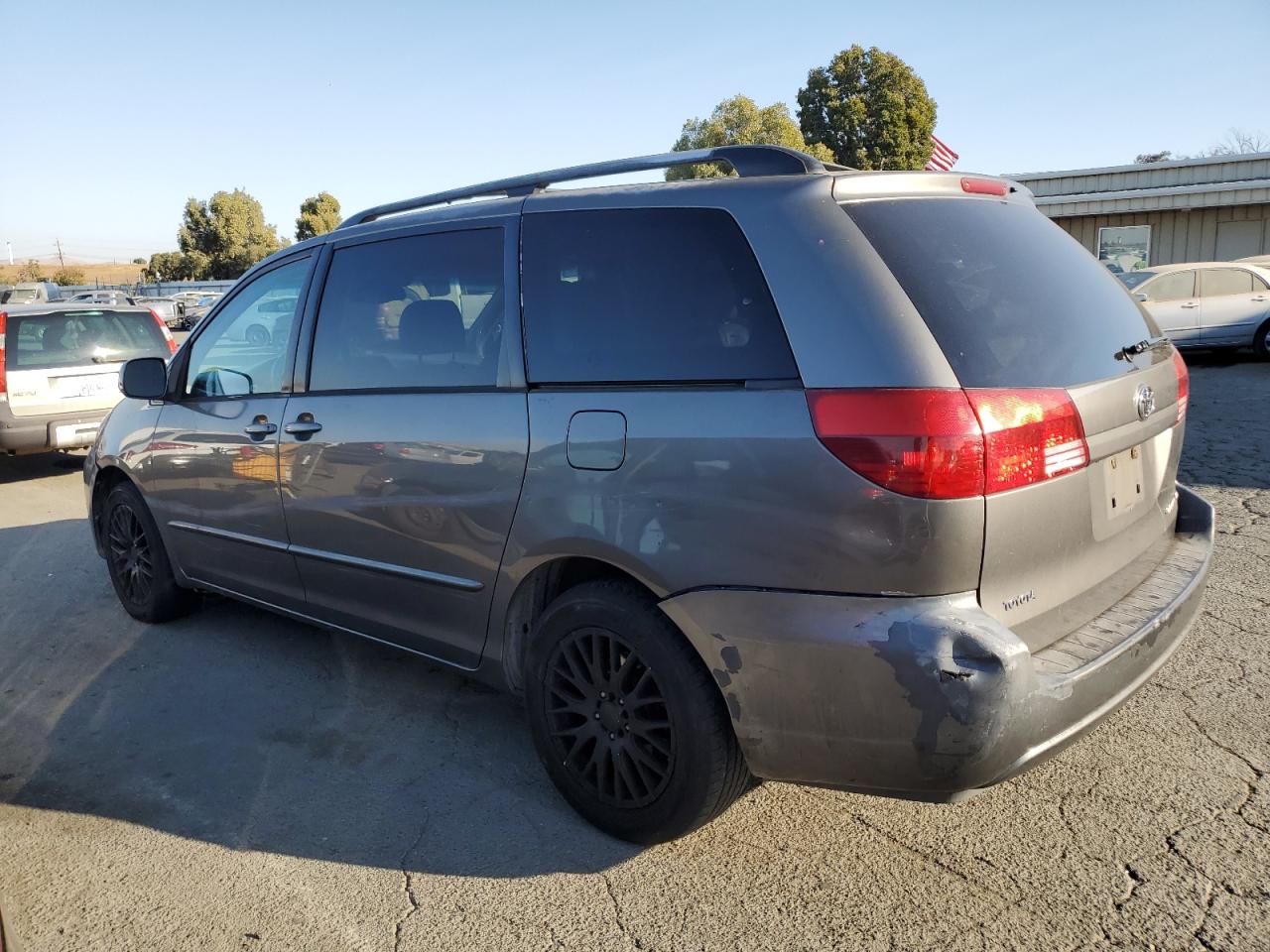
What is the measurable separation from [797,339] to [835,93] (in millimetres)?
42546

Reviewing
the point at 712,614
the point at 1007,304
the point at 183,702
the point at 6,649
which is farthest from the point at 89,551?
the point at 1007,304

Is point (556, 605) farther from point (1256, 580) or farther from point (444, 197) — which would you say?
point (1256, 580)

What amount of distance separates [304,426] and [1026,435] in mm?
2627

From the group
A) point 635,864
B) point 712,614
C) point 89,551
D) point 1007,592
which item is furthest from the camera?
point 89,551

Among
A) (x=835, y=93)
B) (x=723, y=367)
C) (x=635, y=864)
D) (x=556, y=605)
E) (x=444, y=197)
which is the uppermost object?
(x=835, y=93)

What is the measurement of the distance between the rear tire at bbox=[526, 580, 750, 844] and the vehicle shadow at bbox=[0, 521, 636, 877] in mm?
181

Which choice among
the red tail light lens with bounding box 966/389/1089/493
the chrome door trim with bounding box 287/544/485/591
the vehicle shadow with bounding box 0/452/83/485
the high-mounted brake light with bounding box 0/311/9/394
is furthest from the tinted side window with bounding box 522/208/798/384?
the vehicle shadow with bounding box 0/452/83/485

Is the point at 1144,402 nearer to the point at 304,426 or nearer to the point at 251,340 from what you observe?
the point at 304,426

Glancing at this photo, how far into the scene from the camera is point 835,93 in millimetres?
41094

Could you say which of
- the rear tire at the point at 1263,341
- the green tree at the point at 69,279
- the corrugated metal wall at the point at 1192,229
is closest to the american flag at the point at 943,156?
the corrugated metal wall at the point at 1192,229

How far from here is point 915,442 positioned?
7.28ft

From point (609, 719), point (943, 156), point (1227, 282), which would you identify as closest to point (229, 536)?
point (609, 719)

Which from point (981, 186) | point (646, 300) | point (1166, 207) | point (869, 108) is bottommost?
point (646, 300)

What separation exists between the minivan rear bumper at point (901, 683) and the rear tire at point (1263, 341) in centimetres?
1426
